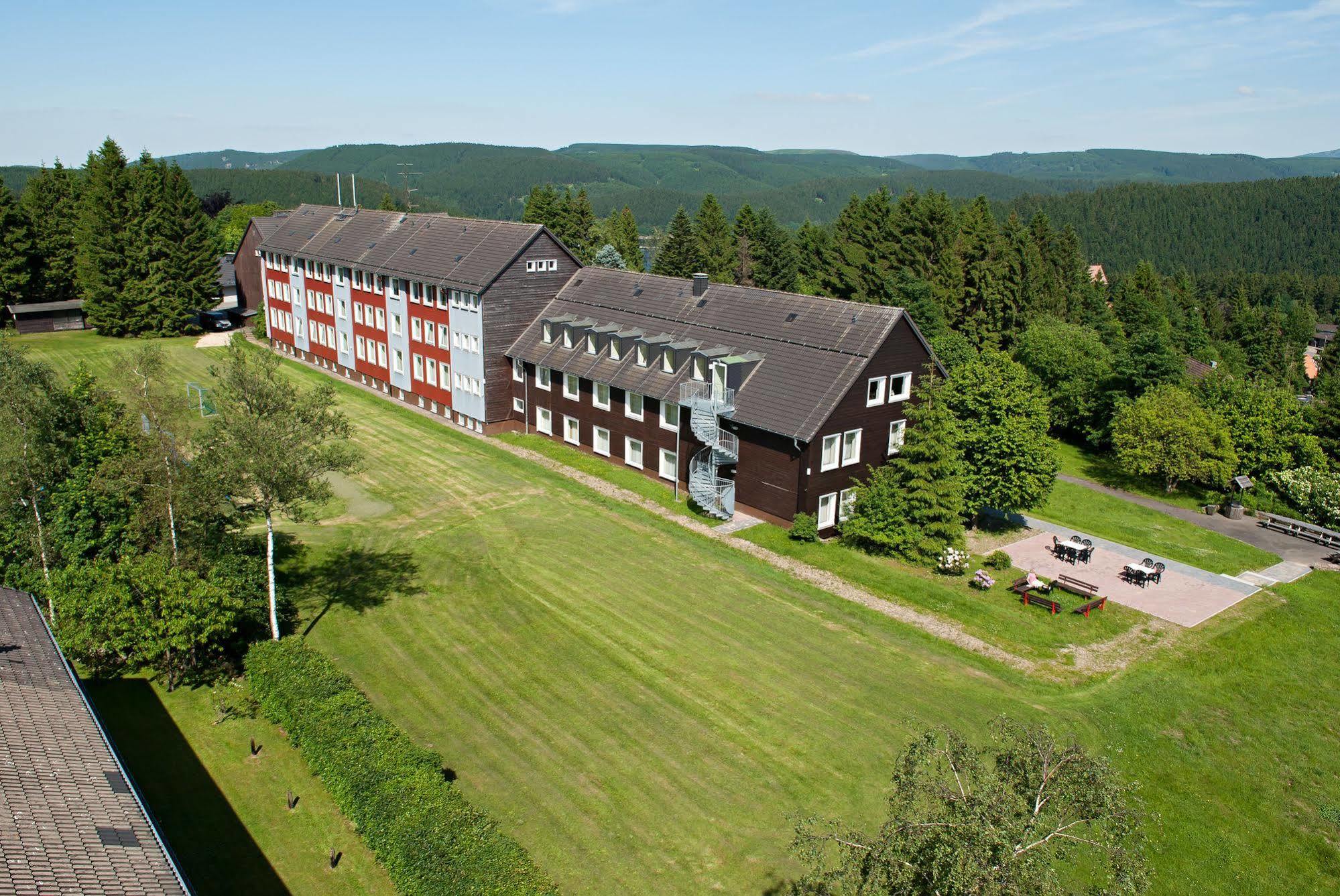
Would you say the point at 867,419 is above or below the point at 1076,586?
above

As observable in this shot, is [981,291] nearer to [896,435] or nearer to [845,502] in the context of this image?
[896,435]

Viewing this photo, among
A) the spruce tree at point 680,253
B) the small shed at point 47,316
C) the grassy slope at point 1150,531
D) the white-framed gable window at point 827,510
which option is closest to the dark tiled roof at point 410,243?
the small shed at point 47,316

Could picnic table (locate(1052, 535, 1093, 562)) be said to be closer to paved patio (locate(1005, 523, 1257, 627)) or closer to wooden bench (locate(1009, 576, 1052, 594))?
paved patio (locate(1005, 523, 1257, 627))

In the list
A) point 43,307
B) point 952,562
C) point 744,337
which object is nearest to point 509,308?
point 744,337

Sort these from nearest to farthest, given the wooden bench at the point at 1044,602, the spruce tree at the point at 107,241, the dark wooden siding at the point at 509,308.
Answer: the wooden bench at the point at 1044,602 → the dark wooden siding at the point at 509,308 → the spruce tree at the point at 107,241

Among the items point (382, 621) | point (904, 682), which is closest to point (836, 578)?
point (904, 682)

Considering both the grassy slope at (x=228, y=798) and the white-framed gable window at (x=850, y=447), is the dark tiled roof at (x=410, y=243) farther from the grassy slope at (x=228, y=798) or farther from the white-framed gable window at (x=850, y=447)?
the grassy slope at (x=228, y=798)
